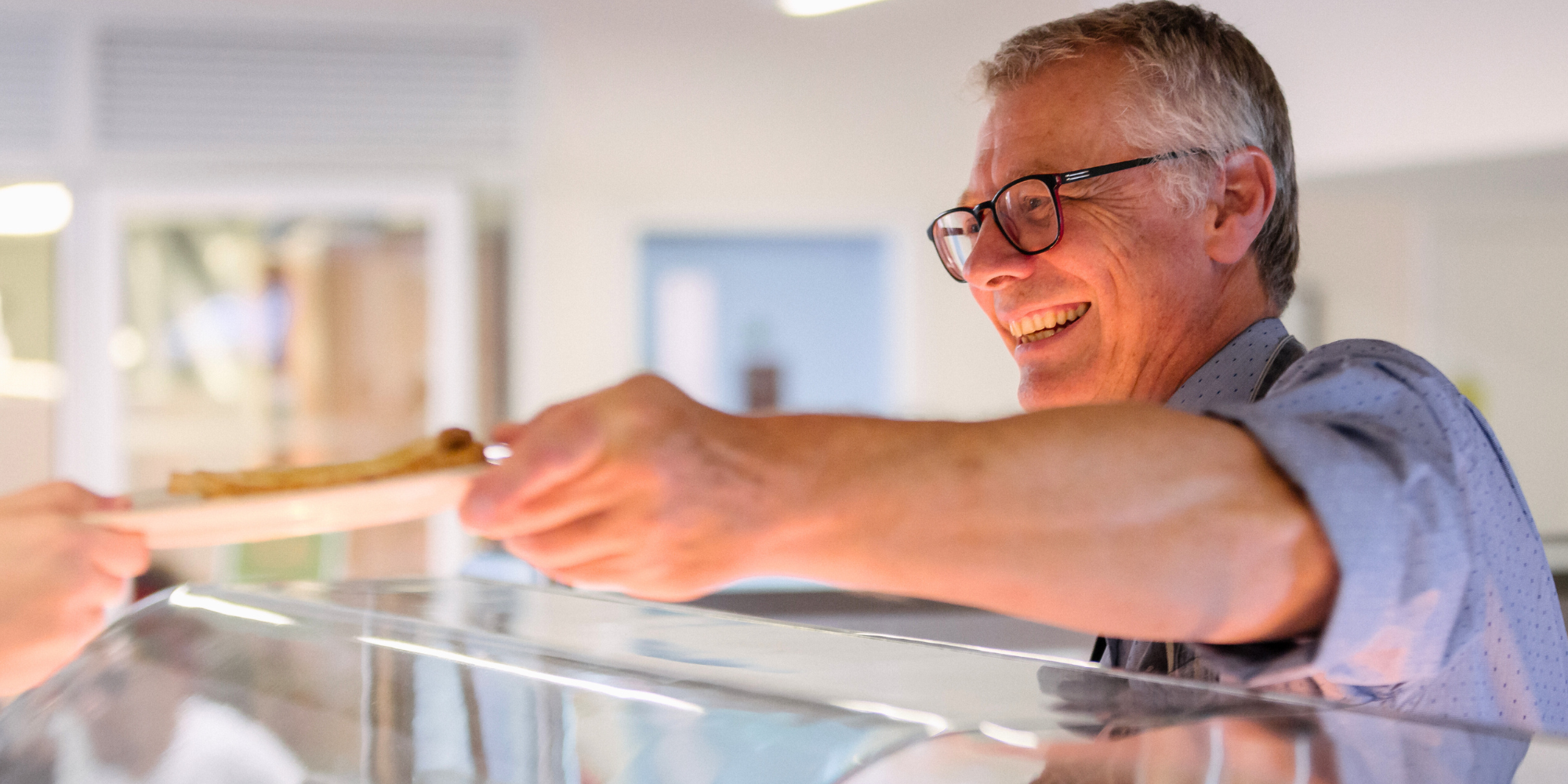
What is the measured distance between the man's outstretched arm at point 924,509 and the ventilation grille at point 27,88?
4050 mm

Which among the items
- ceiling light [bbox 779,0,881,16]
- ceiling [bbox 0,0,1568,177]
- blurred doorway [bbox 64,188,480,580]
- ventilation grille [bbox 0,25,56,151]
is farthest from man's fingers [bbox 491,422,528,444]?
ventilation grille [bbox 0,25,56,151]

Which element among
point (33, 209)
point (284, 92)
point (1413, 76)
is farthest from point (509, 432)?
point (33, 209)

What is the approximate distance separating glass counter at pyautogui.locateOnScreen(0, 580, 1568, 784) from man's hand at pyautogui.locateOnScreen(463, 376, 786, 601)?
163 mm

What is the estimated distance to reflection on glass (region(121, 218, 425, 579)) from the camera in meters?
3.89

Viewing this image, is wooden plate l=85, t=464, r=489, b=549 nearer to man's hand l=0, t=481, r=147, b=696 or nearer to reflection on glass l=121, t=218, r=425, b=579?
man's hand l=0, t=481, r=147, b=696

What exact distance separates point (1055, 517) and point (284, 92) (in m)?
3.79

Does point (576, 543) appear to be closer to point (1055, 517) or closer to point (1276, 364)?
point (1055, 517)

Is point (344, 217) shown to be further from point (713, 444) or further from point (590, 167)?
point (713, 444)

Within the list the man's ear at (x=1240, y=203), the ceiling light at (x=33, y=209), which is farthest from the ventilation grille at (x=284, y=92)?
the man's ear at (x=1240, y=203)

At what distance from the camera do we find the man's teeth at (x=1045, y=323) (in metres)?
0.99

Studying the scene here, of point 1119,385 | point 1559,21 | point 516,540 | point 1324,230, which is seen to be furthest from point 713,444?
point 1324,230

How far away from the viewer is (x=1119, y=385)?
3.20ft

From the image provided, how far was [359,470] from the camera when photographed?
0.61m

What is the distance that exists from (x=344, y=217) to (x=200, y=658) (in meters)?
3.31
